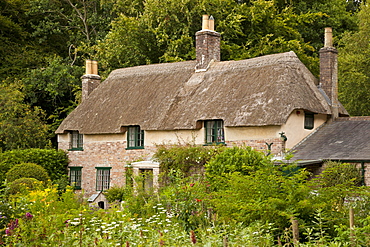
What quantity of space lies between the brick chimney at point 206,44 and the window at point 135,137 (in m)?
3.58

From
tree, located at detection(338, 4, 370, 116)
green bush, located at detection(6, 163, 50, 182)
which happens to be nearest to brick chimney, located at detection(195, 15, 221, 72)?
tree, located at detection(338, 4, 370, 116)

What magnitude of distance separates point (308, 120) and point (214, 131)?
347cm

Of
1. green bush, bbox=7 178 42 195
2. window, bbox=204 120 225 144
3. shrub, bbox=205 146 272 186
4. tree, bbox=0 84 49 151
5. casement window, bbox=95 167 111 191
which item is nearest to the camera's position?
shrub, bbox=205 146 272 186

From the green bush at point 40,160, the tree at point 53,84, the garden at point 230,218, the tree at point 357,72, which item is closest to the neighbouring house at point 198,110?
the green bush at point 40,160

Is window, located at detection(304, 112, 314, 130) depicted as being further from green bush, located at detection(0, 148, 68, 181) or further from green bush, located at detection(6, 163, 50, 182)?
green bush, located at detection(0, 148, 68, 181)

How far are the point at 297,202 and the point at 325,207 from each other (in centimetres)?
48

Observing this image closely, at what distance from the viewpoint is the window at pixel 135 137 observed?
857 inches

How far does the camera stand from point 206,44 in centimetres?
2188

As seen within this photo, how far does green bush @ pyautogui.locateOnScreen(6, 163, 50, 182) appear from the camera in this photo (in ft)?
67.5

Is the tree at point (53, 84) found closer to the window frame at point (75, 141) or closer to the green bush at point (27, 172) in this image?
the window frame at point (75, 141)

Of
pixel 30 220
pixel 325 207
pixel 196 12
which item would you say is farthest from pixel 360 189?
pixel 196 12

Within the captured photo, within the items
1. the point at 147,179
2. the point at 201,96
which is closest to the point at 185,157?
the point at 147,179

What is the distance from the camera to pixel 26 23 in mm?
34531

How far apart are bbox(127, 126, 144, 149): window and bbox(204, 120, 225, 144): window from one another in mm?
3386
